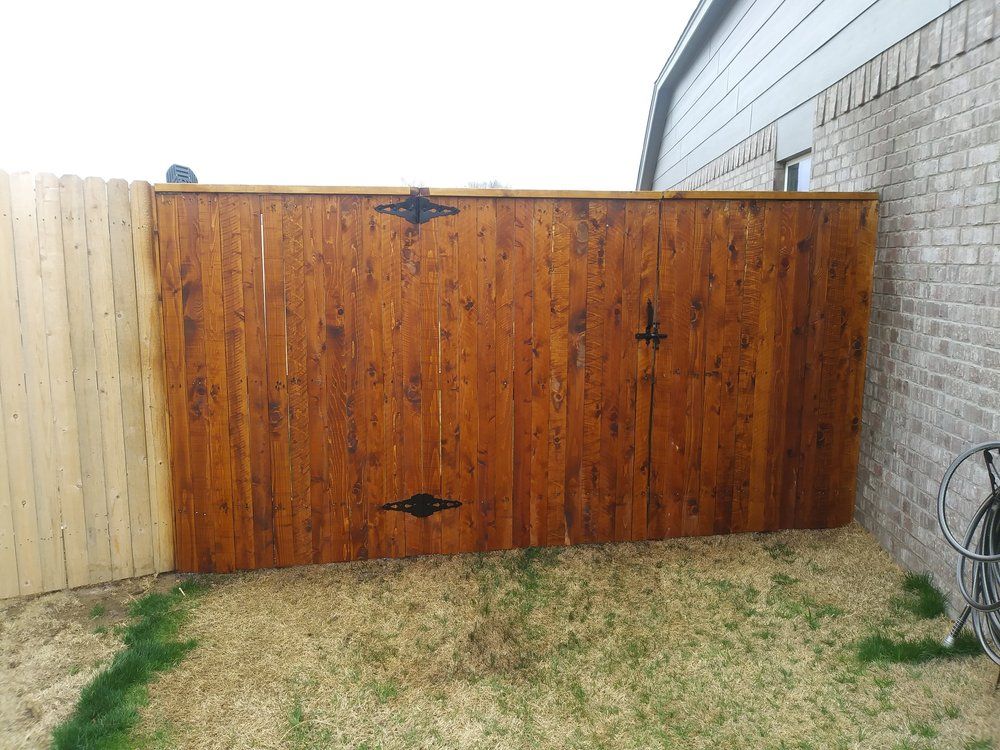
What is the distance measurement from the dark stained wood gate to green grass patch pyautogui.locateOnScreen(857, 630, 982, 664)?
1231mm

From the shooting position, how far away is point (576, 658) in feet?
10.5

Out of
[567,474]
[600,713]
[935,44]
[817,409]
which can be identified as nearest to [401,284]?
[567,474]

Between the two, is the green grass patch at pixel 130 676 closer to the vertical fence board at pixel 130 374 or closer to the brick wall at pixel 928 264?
the vertical fence board at pixel 130 374

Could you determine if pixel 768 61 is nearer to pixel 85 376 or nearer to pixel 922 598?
pixel 922 598

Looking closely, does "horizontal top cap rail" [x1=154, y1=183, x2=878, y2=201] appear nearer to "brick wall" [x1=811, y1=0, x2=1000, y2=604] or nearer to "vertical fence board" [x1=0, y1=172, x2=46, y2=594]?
"brick wall" [x1=811, y1=0, x2=1000, y2=604]

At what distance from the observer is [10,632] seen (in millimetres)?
3307

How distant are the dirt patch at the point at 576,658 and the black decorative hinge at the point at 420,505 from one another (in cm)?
30

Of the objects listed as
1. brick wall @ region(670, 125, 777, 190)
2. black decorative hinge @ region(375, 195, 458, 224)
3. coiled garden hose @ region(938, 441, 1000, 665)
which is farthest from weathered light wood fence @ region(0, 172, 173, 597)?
brick wall @ region(670, 125, 777, 190)

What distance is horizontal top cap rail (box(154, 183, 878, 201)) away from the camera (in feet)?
11.8

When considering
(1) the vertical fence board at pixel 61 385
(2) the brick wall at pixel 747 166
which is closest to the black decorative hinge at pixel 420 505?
(1) the vertical fence board at pixel 61 385

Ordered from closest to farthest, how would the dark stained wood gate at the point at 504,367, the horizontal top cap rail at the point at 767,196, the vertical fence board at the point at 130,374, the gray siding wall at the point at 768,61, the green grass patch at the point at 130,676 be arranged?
the green grass patch at the point at 130,676 < the vertical fence board at the point at 130,374 < the dark stained wood gate at the point at 504,367 < the horizontal top cap rail at the point at 767,196 < the gray siding wall at the point at 768,61

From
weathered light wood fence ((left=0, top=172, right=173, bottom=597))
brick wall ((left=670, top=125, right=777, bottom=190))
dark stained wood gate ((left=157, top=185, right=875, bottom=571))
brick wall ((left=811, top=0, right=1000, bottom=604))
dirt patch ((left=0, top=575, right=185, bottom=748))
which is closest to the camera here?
dirt patch ((left=0, top=575, right=185, bottom=748))

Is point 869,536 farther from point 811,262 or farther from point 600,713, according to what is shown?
point 600,713

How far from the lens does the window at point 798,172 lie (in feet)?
17.7
